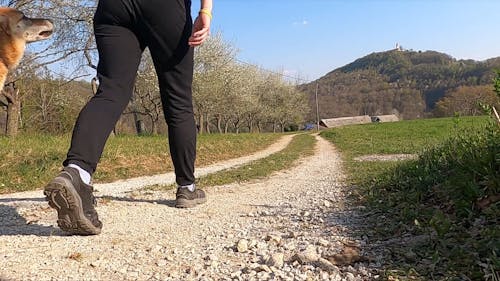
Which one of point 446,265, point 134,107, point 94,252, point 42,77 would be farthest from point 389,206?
point 134,107

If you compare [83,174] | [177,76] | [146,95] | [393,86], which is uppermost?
[393,86]

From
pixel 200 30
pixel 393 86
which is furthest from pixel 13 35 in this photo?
pixel 393 86

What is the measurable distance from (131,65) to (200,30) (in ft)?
2.00

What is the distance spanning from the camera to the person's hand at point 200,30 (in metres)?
3.16

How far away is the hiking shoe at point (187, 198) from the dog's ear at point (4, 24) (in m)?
2.12

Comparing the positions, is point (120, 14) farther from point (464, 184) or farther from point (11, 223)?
point (464, 184)

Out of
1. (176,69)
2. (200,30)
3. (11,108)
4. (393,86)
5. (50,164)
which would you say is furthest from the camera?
(393,86)

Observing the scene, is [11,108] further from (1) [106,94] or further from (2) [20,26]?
(1) [106,94]

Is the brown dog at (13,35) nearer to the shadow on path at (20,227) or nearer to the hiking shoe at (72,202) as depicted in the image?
the shadow on path at (20,227)

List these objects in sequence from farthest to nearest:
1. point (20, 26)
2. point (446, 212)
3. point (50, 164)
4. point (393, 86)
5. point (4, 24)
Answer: point (393, 86) < point (50, 164) < point (20, 26) < point (4, 24) < point (446, 212)

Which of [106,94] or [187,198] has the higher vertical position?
[106,94]

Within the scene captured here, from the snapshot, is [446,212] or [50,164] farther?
[50,164]

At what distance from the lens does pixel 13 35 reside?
147 inches

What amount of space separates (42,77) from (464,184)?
2840cm
